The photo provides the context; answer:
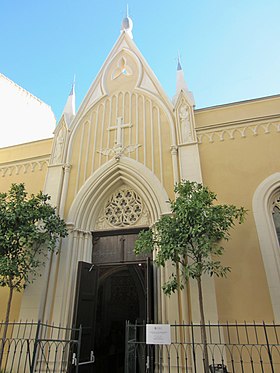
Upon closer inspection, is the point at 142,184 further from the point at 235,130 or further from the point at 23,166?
the point at 23,166

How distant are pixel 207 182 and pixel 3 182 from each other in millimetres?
6647

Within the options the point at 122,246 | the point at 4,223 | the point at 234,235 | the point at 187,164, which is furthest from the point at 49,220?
the point at 234,235

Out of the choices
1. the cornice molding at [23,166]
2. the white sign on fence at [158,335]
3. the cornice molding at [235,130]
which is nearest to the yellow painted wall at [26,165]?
the cornice molding at [23,166]

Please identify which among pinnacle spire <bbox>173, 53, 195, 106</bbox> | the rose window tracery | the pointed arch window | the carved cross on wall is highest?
pinnacle spire <bbox>173, 53, 195, 106</bbox>

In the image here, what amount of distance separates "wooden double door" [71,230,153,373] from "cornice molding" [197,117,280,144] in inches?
132

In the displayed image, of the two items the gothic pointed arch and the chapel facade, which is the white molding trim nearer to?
the chapel facade

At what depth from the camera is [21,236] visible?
231 inches

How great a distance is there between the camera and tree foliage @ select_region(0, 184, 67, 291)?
5.72 m

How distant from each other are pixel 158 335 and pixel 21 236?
3.49 metres

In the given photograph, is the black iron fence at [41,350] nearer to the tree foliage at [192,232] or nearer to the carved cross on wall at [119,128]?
the tree foliage at [192,232]

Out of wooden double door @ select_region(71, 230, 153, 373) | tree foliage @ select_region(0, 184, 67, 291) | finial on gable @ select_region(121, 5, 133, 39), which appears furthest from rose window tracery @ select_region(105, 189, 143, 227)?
finial on gable @ select_region(121, 5, 133, 39)

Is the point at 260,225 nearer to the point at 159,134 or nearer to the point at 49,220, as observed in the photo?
the point at 159,134

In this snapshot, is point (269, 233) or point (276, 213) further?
point (276, 213)

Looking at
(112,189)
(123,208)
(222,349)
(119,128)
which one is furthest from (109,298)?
(119,128)
